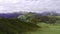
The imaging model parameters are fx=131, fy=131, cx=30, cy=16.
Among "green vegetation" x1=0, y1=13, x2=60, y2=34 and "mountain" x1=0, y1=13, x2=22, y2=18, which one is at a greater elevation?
"mountain" x1=0, y1=13, x2=22, y2=18

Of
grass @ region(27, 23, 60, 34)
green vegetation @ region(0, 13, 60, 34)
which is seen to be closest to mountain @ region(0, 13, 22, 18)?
green vegetation @ region(0, 13, 60, 34)

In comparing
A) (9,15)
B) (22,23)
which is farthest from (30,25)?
(9,15)

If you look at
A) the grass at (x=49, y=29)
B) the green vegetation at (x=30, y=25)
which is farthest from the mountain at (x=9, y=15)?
the grass at (x=49, y=29)

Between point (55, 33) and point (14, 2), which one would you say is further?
point (14, 2)

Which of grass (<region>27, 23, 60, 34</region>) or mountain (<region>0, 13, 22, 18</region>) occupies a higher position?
mountain (<region>0, 13, 22, 18</region>)

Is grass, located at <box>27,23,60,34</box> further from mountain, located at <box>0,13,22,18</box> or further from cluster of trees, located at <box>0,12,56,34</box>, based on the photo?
mountain, located at <box>0,13,22,18</box>

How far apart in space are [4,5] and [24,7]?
18 cm

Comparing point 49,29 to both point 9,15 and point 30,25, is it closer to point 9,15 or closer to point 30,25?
point 30,25

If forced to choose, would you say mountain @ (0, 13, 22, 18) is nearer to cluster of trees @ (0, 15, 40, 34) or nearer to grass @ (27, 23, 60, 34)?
cluster of trees @ (0, 15, 40, 34)

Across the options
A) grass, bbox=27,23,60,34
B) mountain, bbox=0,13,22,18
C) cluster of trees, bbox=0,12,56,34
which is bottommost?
grass, bbox=27,23,60,34

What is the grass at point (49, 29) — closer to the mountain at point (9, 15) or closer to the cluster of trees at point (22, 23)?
the cluster of trees at point (22, 23)

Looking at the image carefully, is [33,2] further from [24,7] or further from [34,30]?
[34,30]

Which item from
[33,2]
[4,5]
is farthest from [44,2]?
[4,5]

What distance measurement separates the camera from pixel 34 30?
3.56ft
